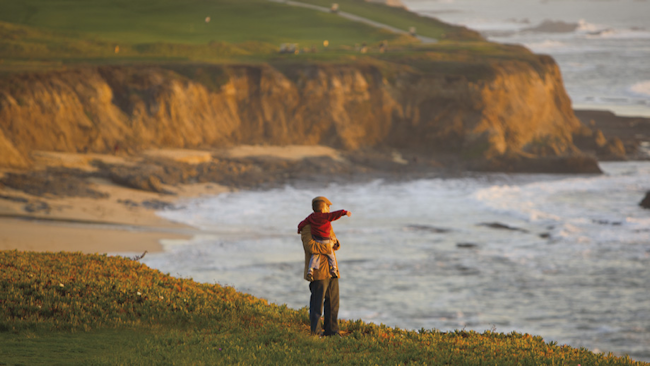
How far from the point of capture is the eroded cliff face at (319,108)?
1684 inches

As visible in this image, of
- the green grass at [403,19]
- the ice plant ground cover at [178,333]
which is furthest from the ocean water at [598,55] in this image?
the ice plant ground cover at [178,333]

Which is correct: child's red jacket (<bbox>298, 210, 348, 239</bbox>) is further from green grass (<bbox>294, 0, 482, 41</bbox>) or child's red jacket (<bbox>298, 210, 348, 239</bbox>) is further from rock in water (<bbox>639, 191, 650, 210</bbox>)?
green grass (<bbox>294, 0, 482, 41</bbox>)

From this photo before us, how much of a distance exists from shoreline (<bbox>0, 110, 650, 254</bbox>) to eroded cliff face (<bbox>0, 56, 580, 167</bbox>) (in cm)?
182

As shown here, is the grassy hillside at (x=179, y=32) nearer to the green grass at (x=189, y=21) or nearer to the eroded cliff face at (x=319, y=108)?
the green grass at (x=189, y=21)

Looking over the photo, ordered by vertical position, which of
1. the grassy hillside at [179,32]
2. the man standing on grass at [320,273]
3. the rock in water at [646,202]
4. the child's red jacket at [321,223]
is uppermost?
the grassy hillside at [179,32]

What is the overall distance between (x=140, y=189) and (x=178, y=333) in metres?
25.5

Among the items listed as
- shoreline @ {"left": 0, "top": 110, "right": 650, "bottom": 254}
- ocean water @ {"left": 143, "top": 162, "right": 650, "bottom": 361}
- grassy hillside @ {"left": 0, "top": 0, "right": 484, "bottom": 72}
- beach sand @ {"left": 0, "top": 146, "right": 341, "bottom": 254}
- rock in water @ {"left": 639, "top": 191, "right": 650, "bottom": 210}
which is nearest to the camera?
ocean water @ {"left": 143, "top": 162, "right": 650, "bottom": 361}

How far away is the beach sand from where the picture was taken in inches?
1039

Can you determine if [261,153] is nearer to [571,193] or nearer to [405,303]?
[571,193]

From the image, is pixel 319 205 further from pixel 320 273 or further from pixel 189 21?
pixel 189 21

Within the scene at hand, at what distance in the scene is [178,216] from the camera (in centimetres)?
3309

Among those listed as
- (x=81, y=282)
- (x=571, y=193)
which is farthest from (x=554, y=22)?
(x=81, y=282)

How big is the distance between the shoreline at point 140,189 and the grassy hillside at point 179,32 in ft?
28.4

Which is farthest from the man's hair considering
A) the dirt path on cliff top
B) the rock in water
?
the dirt path on cliff top
